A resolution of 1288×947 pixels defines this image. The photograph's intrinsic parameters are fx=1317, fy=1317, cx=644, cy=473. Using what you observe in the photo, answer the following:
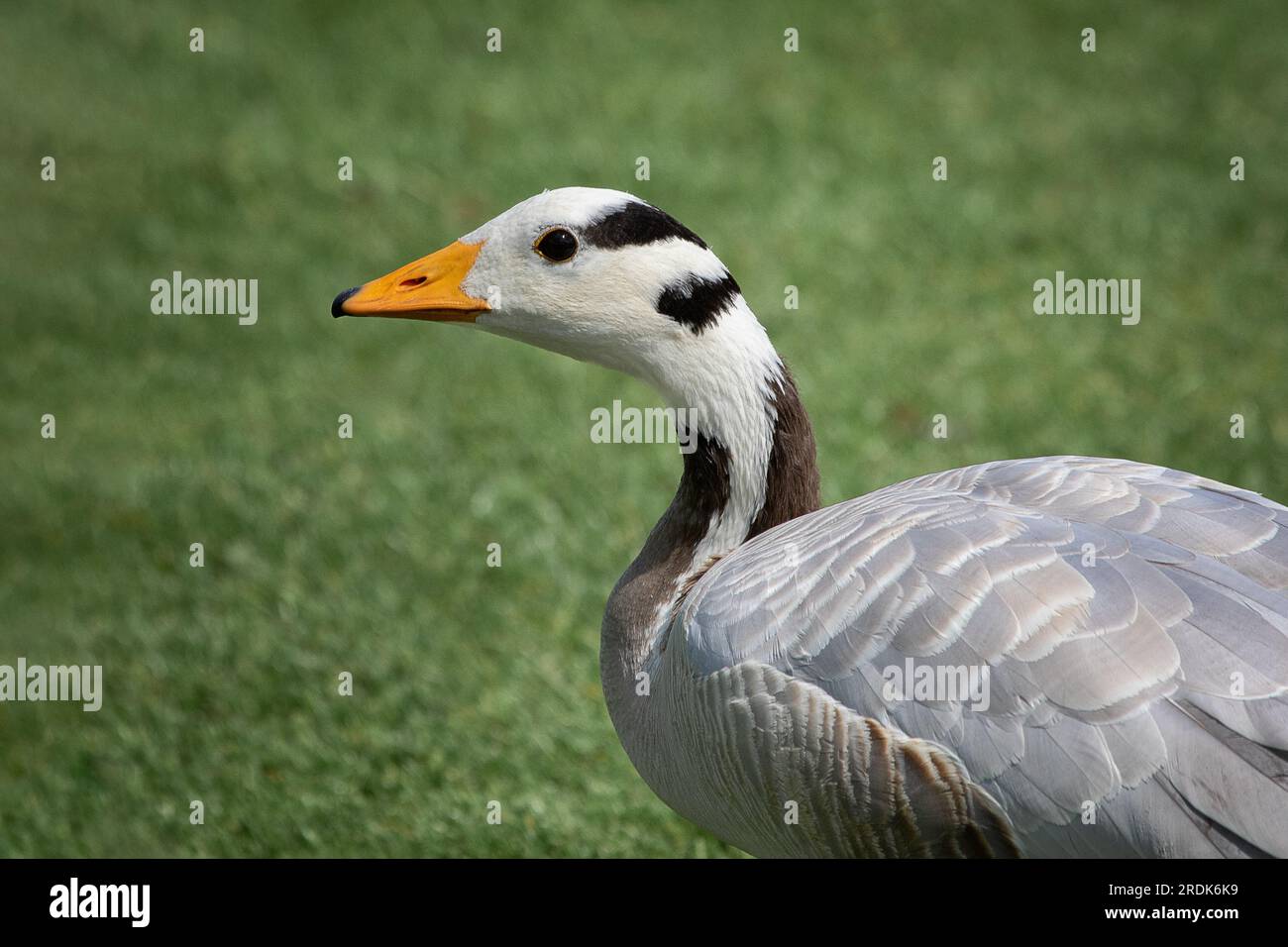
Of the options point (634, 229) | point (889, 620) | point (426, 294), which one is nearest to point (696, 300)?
point (634, 229)

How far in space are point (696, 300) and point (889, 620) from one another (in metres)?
0.99

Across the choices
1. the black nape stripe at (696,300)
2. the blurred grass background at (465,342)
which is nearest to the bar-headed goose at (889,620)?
the black nape stripe at (696,300)

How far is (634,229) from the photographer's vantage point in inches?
133

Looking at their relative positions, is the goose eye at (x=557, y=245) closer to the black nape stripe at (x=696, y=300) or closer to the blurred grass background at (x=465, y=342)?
the black nape stripe at (x=696, y=300)

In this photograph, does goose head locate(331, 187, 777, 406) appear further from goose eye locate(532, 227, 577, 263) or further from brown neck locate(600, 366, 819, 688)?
brown neck locate(600, 366, 819, 688)

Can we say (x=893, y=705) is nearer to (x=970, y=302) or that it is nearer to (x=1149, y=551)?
(x=1149, y=551)

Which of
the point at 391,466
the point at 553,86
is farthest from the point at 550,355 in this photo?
the point at 553,86

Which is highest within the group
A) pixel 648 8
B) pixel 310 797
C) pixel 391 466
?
pixel 648 8

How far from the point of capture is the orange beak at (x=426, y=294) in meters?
3.44

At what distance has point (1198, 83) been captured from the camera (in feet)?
29.2

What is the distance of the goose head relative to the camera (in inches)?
132

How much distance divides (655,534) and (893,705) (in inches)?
39.6

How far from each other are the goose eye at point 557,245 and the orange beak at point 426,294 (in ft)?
0.64

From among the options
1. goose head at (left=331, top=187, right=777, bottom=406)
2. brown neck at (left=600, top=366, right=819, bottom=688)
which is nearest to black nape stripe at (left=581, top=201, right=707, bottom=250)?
goose head at (left=331, top=187, right=777, bottom=406)
